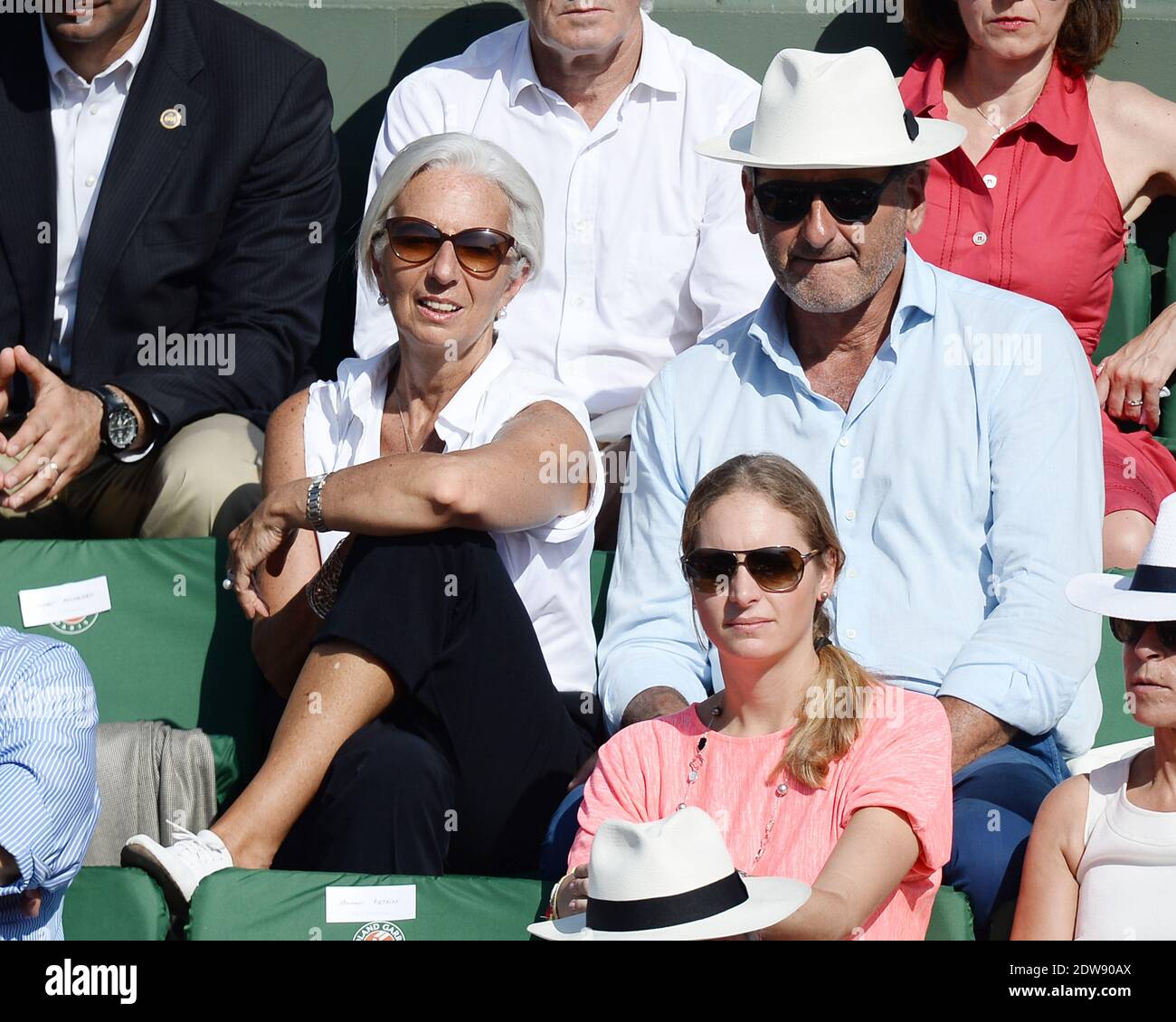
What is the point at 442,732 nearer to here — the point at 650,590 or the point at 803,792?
the point at 650,590

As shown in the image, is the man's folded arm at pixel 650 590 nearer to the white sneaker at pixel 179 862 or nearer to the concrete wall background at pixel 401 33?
the white sneaker at pixel 179 862


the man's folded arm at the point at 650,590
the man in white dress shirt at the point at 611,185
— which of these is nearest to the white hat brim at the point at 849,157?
the man's folded arm at the point at 650,590

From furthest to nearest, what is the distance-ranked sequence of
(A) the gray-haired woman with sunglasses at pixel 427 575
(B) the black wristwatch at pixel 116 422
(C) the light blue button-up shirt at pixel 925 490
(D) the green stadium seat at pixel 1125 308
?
1. (D) the green stadium seat at pixel 1125 308
2. (B) the black wristwatch at pixel 116 422
3. (C) the light blue button-up shirt at pixel 925 490
4. (A) the gray-haired woman with sunglasses at pixel 427 575

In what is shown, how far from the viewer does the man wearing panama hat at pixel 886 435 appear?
3156 mm

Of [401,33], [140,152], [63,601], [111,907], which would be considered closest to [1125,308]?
[401,33]

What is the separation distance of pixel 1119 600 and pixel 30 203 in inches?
104

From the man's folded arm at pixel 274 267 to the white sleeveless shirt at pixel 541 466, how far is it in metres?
0.55

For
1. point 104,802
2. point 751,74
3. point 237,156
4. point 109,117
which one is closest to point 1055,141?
point 751,74

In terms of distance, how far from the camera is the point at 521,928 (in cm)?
286

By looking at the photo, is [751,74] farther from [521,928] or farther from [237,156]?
[521,928]

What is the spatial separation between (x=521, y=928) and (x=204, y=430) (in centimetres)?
158

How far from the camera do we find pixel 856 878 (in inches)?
98.0

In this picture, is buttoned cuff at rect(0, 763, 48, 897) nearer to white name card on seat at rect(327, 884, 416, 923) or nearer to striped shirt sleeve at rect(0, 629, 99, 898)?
striped shirt sleeve at rect(0, 629, 99, 898)

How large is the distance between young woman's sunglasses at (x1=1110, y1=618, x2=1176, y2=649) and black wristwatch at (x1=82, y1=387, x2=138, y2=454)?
2.12 metres
